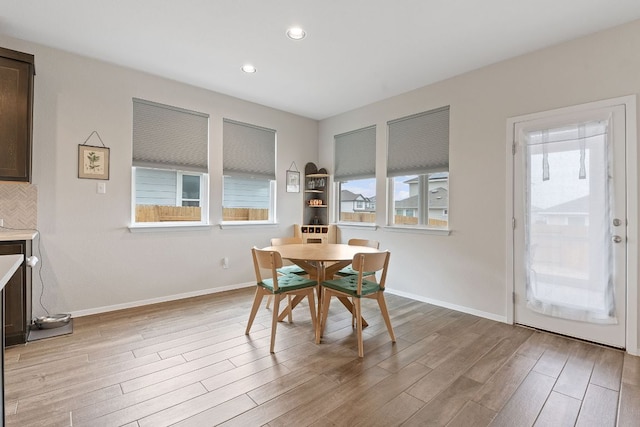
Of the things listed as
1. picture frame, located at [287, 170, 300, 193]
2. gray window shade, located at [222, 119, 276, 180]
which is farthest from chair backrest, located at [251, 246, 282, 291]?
picture frame, located at [287, 170, 300, 193]

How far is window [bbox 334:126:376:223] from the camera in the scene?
4.61 m

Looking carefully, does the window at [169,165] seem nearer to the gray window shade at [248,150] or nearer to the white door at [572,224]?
the gray window shade at [248,150]

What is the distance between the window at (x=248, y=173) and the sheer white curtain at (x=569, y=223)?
338cm

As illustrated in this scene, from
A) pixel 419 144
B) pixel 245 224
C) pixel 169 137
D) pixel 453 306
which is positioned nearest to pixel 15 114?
pixel 169 137

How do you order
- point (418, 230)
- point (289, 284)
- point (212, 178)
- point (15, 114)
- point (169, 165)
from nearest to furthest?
1. point (15, 114)
2. point (289, 284)
3. point (169, 165)
4. point (418, 230)
5. point (212, 178)

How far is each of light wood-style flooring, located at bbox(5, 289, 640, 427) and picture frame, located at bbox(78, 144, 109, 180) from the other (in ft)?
5.00

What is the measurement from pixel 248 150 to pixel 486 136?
10.3 ft

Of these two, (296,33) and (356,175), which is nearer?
(296,33)

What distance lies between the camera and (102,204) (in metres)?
3.31

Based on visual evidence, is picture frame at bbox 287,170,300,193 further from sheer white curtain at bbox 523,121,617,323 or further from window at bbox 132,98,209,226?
sheer white curtain at bbox 523,121,617,323

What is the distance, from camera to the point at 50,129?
3.01 metres

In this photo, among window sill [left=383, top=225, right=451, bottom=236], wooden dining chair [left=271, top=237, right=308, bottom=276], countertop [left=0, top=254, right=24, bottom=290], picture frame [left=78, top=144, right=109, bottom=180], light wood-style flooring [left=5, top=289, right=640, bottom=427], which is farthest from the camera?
window sill [left=383, top=225, right=451, bottom=236]

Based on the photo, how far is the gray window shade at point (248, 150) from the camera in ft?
14.1

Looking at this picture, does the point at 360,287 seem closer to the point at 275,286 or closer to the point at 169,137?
the point at 275,286
